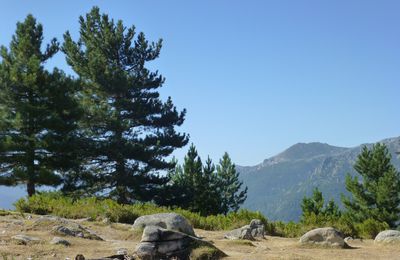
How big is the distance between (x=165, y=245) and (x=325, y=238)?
5837 mm

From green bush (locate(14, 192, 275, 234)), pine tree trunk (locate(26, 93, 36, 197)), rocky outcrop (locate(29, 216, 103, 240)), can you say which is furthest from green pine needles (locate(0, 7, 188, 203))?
rocky outcrop (locate(29, 216, 103, 240))

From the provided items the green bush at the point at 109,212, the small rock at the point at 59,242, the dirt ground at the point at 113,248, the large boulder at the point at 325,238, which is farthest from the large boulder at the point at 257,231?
the small rock at the point at 59,242

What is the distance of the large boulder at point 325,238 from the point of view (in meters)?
13.7

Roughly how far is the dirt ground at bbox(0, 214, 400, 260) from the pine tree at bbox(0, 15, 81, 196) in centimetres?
1256

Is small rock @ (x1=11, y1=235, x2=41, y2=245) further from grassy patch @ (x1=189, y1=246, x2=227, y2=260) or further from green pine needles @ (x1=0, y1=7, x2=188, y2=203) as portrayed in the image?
green pine needles @ (x1=0, y1=7, x2=188, y2=203)

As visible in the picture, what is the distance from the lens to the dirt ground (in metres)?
9.79

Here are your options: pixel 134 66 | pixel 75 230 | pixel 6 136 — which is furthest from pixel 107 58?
pixel 75 230

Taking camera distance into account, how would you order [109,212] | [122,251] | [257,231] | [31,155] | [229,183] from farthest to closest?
1. [229,183]
2. [31,155]
3. [109,212]
4. [257,231]
5. [122,251]

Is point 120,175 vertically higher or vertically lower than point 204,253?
higher

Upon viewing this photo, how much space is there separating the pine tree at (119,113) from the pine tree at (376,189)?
17.4 m

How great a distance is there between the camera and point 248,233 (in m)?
15.4

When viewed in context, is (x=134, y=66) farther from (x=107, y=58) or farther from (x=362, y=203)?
(x=362, y=203)

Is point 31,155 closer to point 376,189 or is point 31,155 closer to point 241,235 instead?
point 241,235

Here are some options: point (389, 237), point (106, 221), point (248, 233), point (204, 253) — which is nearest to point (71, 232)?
point (106, 221)
